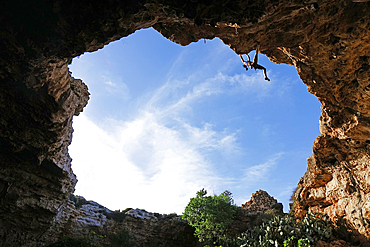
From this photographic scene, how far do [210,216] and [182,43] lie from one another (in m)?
14.4

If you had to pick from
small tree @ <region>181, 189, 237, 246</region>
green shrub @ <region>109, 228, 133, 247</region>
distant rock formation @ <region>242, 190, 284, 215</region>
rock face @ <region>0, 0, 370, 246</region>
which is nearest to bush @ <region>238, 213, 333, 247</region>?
rock face @ <region>0, 0, 370, 246</region>

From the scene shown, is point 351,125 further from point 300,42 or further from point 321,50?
point 300,42

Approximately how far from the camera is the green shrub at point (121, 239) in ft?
63.1

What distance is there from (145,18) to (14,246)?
57.2 ft

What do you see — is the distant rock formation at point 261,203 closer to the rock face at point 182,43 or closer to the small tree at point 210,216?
the small tree at point 210,216

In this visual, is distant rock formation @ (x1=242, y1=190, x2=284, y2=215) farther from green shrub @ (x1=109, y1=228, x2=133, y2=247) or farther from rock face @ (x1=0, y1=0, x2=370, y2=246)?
green shrub @ (x1=109, y1=228, x2=133, y2=247)

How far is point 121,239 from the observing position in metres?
19.7

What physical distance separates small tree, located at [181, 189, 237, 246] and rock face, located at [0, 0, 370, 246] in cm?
594

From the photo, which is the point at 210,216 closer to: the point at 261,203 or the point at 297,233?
the point at 297,233

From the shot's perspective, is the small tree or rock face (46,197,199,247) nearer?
the small tree

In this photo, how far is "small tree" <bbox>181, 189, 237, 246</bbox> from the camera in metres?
17.0

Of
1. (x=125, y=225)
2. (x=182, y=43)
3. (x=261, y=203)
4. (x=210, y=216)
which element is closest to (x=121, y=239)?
(x=125, y=225)

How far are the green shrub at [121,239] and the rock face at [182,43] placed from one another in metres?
6.33

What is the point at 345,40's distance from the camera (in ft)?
25.5
